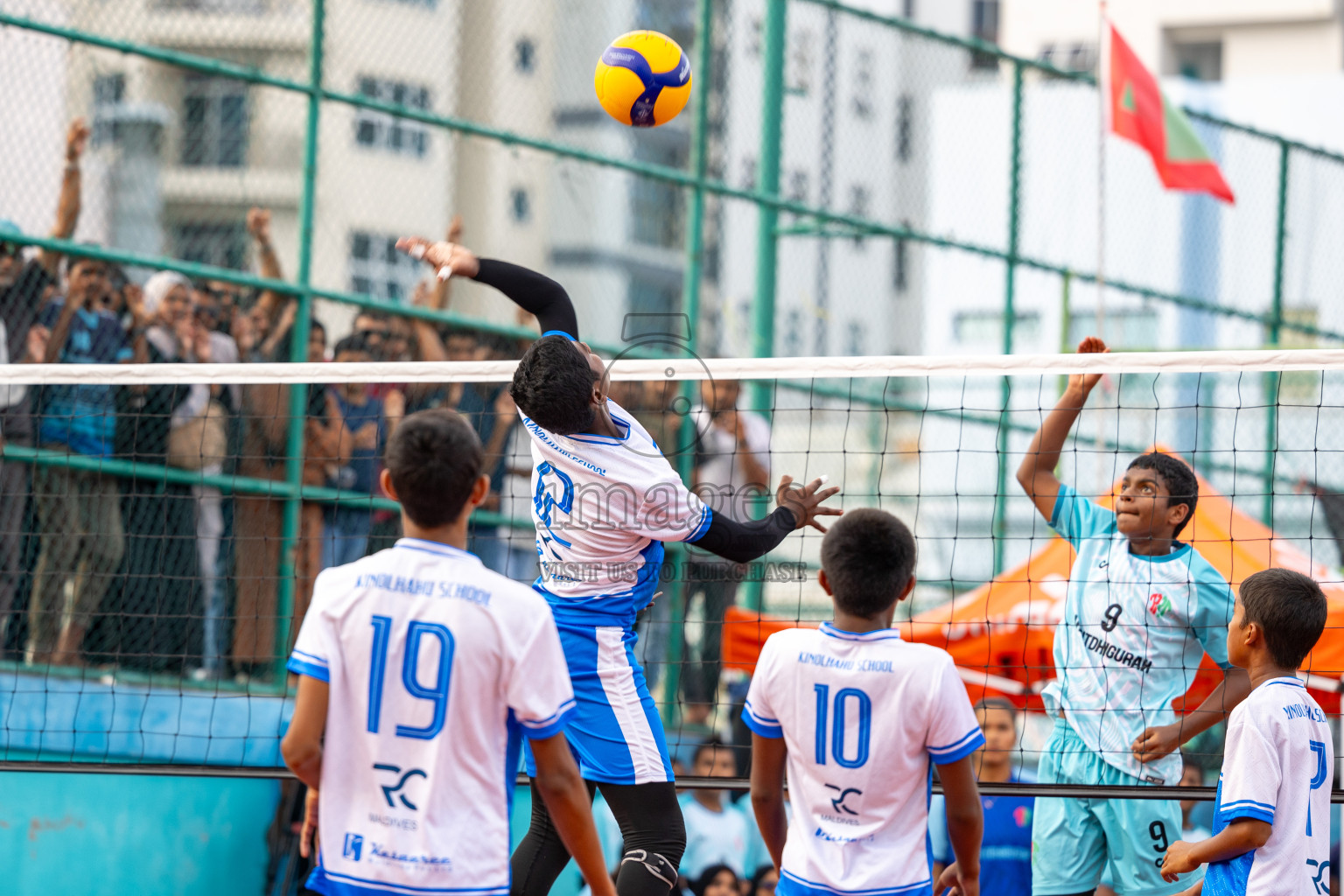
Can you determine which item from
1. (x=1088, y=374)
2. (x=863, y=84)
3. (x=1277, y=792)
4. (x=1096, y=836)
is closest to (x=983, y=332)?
(x=863, y=84)

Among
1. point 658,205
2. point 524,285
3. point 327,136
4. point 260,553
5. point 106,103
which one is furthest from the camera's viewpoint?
point 658,205

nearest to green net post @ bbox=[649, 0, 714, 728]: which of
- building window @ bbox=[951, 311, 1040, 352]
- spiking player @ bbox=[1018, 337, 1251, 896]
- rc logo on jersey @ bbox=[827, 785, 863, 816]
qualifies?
spiking player @ bbox=[1018, 337, 1251, 896]

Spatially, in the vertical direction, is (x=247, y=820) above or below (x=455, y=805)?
below

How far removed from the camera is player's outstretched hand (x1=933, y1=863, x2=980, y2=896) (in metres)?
3.85

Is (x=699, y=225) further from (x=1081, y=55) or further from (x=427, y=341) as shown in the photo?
(x=1081, y=55)

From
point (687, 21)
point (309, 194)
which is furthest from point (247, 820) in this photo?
point (687, 21)

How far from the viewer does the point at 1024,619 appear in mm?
7586

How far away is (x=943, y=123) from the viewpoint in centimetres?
2827

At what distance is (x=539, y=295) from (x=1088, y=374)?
2047 mm

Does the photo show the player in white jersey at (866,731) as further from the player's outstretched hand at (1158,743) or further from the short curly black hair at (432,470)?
the player's outstretched hand at (1158,743)

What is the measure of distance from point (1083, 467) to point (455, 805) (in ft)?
34.1

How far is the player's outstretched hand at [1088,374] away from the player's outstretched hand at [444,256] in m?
2.24

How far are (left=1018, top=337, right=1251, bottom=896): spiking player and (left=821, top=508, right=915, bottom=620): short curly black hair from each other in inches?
69.2

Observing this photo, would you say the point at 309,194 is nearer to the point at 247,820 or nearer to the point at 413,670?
the point at 247,820
